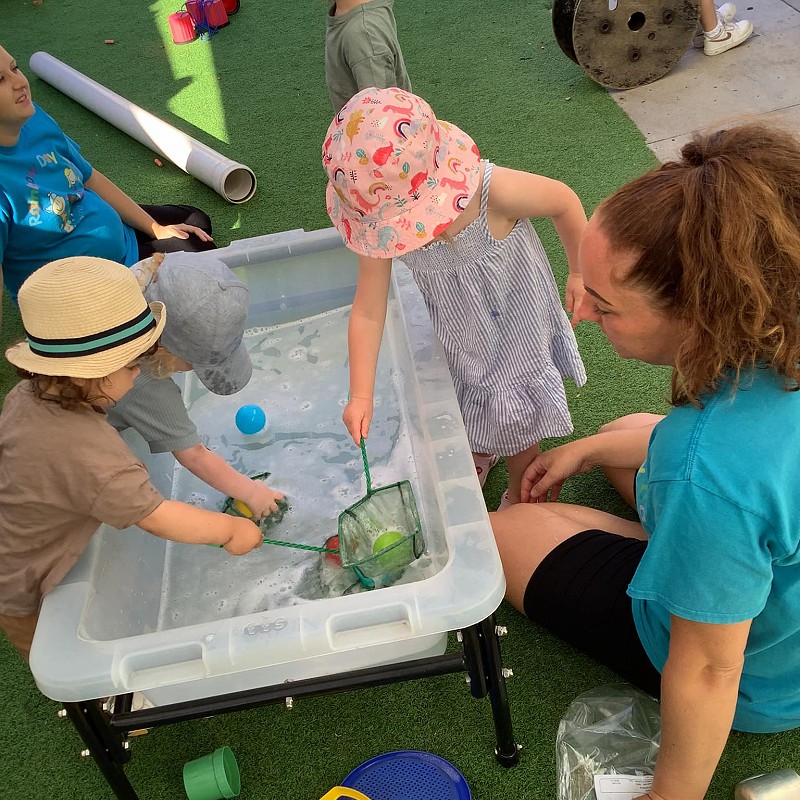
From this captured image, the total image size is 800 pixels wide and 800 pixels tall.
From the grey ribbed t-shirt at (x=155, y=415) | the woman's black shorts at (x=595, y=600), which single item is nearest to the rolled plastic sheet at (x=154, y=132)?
the grey ribbed t-shirt at (x=155, y=415)

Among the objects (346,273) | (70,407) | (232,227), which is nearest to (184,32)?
(232,227)

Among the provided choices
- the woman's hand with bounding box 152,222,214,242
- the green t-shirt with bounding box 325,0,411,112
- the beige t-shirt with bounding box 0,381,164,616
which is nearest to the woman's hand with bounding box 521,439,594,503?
the beige t-shirt with bounding box 0,381,164,616

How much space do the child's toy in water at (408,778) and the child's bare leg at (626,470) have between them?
0.63 m

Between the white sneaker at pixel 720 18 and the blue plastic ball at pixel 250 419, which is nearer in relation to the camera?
the blue plastic ball at pixel 250 419

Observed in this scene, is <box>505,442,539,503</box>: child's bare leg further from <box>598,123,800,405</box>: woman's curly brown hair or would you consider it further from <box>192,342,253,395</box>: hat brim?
<box>598,123,800,405</box>: woman's curly brown hair

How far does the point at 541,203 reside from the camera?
4.53 ft

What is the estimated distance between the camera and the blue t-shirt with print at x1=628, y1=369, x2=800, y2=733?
85 centimetres

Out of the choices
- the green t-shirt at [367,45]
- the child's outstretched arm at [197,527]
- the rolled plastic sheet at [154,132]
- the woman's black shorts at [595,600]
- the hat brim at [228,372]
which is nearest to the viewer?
the child's outstretched arm at [197,527]

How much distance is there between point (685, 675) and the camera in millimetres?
966

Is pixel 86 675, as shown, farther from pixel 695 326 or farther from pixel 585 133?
pixel 585 133

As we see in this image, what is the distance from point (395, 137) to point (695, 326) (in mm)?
545

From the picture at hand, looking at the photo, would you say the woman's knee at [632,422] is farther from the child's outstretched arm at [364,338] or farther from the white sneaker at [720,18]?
the white sneaker at [720,18]

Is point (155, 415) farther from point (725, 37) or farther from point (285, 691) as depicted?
point (725, 37)

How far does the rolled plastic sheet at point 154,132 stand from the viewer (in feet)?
8.95
